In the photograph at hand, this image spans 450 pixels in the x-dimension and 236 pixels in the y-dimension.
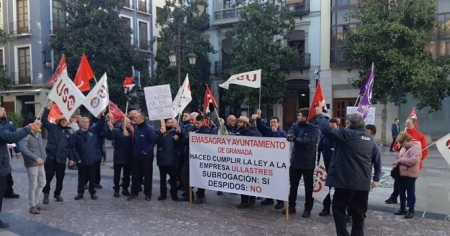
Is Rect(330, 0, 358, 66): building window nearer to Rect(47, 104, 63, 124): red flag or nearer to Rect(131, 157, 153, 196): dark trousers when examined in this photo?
Rect(131, 157, 153, 196): dark trousers

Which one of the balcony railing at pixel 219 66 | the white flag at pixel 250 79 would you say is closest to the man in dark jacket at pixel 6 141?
the white flag at pixel 250 79

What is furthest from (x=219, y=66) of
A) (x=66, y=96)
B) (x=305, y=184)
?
(x=305, y=184)

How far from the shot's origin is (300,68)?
88.0 feet

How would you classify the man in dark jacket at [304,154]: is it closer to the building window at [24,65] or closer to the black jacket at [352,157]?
the black jacket at [352,157]

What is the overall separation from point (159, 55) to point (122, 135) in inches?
781

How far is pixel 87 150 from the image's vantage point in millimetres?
8273

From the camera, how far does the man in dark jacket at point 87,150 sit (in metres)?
8.25

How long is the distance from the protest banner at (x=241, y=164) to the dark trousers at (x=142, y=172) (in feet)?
3.07

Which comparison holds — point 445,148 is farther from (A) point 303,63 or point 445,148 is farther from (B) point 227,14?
(B) point 227,14

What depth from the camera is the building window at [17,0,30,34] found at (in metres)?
31.2

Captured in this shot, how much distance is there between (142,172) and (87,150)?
1201 millimetres

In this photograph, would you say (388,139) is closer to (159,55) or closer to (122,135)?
(159,55)

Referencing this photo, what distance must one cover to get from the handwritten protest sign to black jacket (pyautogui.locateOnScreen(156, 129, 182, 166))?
0.45 metres

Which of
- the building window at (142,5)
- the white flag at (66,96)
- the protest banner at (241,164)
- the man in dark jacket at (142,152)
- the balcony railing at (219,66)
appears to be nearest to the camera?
the protest banner at (241,164)
